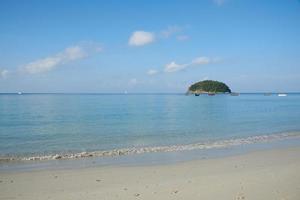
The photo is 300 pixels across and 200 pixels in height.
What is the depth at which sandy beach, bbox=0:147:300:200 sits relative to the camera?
367 inches

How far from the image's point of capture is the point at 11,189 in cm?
1018

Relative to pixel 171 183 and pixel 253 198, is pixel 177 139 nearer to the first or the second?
pixel 171 183

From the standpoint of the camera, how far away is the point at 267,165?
13555mm

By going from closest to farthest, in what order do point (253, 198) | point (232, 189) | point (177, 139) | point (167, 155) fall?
point (253, 198) → point (232, 189) → point (167, 155) → point (177, 139)

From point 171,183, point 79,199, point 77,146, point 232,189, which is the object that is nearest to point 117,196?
point 79,199

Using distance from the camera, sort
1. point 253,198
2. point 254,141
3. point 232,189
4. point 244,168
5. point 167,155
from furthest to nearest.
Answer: point 254,141 < point 167,155 < point 244,168 < point 232,189 < point 253,198

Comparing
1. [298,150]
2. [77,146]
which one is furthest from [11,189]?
[298,150]

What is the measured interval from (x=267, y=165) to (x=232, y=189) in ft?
14.6

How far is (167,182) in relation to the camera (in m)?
10.7

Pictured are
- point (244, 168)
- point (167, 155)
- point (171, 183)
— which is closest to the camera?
point (171, 183)

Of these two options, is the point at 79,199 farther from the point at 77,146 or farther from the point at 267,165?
the point at 77,146

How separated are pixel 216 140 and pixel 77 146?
9.06m

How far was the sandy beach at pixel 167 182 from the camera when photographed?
367 inches

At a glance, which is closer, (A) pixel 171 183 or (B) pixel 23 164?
(A) pixel 171 183
